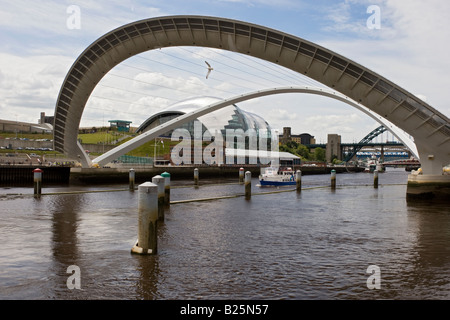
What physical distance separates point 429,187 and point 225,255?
91.4 feet

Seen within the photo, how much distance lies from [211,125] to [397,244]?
14069 cm

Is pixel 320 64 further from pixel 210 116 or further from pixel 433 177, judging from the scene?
pixel 210 116

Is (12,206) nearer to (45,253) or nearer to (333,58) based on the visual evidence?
(45,253)

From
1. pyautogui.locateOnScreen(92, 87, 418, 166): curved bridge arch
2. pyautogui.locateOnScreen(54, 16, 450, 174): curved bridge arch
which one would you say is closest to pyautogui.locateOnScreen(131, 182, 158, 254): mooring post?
pyautogui.locateOnScreen(54, 16, 450, 174): curved bridge arch

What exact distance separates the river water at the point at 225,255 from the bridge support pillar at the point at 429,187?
8.69 metres

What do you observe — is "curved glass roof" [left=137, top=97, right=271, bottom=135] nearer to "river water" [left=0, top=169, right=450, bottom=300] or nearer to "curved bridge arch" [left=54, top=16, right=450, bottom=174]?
"curved bridge arch" [left=54, top=16, right=450, bottom=174]

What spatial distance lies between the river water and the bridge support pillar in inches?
342

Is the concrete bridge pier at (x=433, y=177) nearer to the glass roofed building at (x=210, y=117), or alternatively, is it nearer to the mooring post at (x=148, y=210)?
the mooring post at (x=148, y=210)

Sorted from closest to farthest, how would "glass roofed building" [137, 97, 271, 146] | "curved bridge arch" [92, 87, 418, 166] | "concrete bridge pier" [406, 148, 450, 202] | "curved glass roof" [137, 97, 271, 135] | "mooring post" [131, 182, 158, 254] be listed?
"mooring post" [131, 182, 158, 254] < "concrete bridge pier" [406, 148, 450, 202] < "curved bridge arch" [92, 87, 418, 166] < "curved glass roof" [137, 97, 271, 135] < "glass roofed building" [137, 97, 271, 146]

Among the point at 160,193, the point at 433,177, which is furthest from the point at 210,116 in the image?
the point at 160,193

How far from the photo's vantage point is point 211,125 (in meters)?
158

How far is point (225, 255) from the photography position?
16375mm

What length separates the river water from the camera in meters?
12.0
